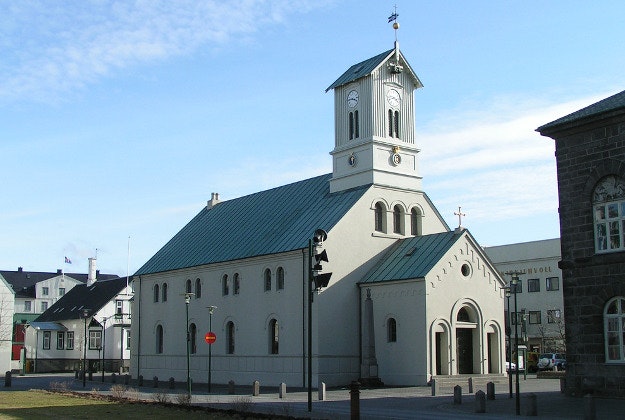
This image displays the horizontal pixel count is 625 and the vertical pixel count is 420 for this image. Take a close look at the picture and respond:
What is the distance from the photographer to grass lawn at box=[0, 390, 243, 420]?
85.6 ft

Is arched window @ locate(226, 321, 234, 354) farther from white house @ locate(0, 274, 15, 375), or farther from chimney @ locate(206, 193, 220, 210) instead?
white house @ locate(0, 274, 15, 375)

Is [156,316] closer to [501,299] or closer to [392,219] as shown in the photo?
[392,219]

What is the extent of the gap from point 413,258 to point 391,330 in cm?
416

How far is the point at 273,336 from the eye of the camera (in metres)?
49.1

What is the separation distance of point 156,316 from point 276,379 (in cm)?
1631

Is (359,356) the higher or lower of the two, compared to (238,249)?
lower

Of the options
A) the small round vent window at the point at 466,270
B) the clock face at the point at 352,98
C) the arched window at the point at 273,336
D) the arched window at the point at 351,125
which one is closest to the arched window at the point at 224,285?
the arched window at the point at 273,336

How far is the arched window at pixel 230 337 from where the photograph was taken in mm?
52500

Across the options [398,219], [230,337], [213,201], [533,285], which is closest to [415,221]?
[398,219]

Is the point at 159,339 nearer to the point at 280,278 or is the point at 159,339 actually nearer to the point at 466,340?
the point at 280,278

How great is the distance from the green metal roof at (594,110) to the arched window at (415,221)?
17.1 m

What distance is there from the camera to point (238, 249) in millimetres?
53219

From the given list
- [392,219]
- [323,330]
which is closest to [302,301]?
[323,330]

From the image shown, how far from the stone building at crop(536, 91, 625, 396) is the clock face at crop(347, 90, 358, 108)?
18.8 meters
